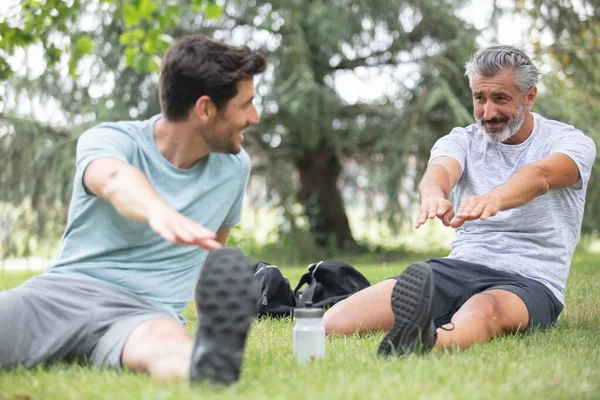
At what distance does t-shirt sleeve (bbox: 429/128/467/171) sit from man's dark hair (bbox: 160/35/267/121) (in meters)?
1.33

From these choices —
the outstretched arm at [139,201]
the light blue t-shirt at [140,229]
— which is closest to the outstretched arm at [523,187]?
the light blue t-shirt at [140,229]

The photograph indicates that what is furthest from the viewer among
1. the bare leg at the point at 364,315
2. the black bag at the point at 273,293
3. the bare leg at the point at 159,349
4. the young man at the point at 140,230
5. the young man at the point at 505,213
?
the black bag at the point at 273,293

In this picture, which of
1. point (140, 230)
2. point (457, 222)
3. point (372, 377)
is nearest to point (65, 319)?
point (140, 230)

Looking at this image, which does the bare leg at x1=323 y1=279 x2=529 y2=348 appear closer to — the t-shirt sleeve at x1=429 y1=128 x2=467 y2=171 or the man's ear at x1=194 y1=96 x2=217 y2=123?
the t-shirt sleeve at x1=429 y1=128 x2=467 y2=171

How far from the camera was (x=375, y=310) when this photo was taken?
142 inches

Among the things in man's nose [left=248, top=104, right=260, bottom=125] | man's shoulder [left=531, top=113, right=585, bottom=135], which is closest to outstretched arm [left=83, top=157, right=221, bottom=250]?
man's nose [left=248, top=104, right=260, bottom=125]

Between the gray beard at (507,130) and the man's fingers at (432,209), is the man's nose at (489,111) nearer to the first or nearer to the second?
the gray beard at (507,130)

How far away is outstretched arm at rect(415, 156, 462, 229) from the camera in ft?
10.1

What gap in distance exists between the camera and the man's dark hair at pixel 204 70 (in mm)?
2697

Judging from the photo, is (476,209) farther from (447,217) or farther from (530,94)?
(530,94)

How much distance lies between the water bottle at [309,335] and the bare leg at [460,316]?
18.1 inches

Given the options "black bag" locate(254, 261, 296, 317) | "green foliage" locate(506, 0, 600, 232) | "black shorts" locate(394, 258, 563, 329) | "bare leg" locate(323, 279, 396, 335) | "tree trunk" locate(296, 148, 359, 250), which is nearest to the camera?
"black shorts" locate(394, 258, 563, 329)

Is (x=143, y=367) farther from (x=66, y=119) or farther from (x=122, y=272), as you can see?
(x=66, y=119)

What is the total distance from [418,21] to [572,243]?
285 inches
